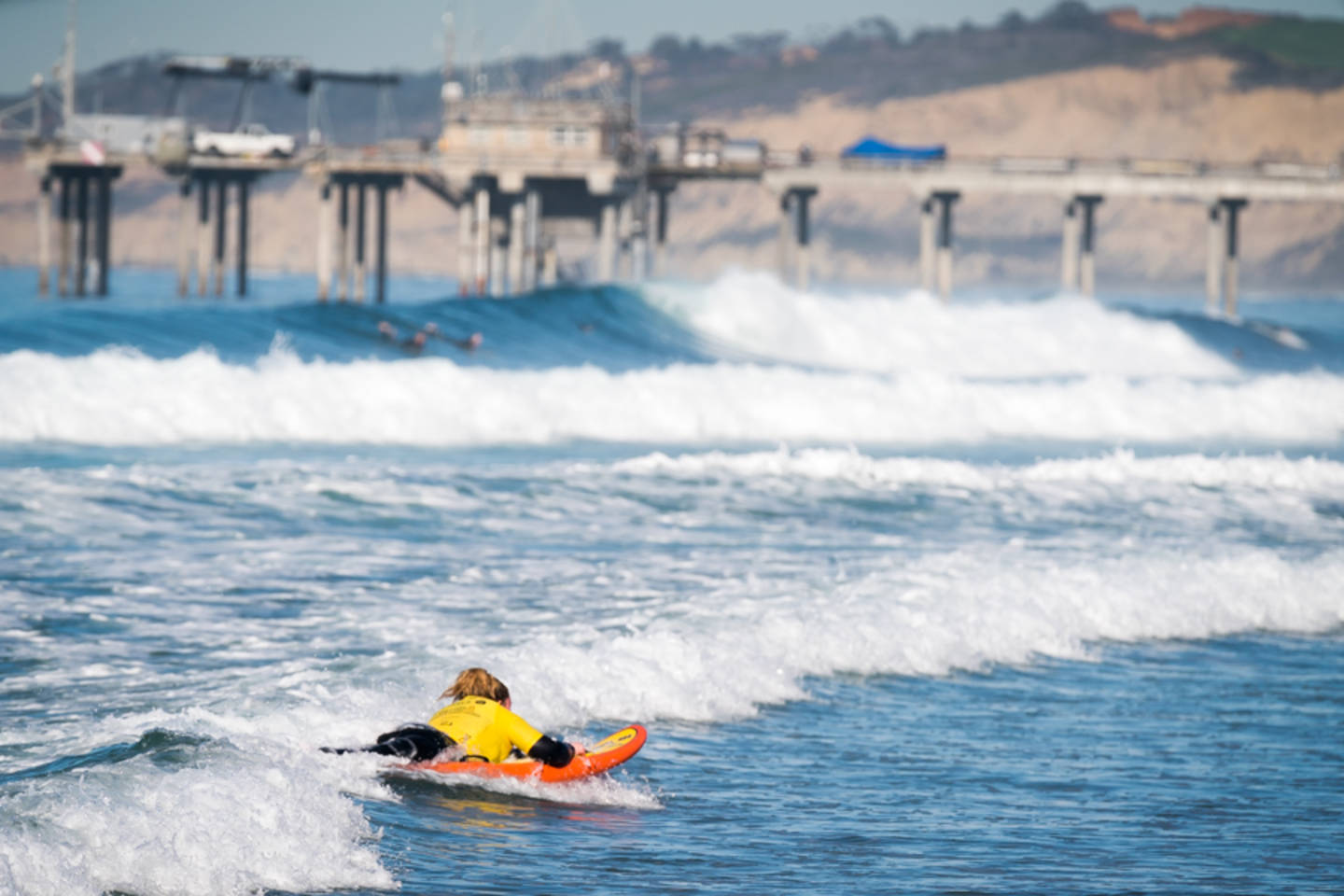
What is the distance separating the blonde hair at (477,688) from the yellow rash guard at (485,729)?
0.03 metres

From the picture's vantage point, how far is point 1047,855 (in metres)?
8.66

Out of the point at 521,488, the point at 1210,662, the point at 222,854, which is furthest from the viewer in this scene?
the point at 521,488

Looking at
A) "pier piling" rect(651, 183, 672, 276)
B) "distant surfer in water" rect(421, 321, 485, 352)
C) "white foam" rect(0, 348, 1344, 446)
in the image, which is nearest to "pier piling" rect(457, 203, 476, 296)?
"pier piling" rect(651, 183, 672, 276)

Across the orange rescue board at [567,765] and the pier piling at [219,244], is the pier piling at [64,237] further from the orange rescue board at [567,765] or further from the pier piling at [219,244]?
the orange rescue board at [567,765]

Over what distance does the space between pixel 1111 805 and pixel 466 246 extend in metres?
47.5

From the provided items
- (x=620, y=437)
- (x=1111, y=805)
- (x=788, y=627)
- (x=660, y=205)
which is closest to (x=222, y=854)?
(x=1111, y=805)

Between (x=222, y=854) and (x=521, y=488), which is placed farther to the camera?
(x=521, y=488)

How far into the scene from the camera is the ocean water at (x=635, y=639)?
840 cm

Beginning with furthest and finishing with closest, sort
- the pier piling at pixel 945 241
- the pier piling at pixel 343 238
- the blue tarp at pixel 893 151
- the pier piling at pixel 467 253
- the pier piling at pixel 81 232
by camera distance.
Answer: the blue tarp at pixel 893 151, the pier piling at pixel 81 232, the pier piling at pixel 945 241, the pier piling at pixel 343 238, the pier piling at pixel 467 253

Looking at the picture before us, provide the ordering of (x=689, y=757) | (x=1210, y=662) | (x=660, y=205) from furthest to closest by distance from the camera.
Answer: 1. (x=660, y=205)
2. (x=1210, y=662)
3. (x=689, y=757)

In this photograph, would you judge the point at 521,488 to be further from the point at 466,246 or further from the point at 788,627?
the point at 466,246

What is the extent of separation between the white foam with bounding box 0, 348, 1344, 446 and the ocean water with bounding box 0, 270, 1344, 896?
0.36 ft

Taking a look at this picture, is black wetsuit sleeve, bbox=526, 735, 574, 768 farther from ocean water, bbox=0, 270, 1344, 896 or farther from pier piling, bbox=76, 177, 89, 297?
pier piling, bbox=76, 177, 89, 297

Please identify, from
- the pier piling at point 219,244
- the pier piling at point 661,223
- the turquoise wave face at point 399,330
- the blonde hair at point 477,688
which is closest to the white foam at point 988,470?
the turquoise wave face at point 399,330
